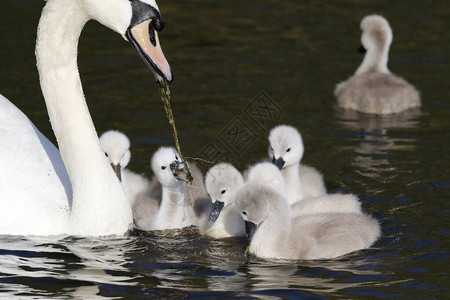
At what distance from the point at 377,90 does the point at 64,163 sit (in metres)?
4.95

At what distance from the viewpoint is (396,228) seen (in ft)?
27.0

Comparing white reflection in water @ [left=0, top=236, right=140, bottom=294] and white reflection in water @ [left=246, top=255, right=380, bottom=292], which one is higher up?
white reflection in water @ [left=0, top=236, right=140, bottom=294]

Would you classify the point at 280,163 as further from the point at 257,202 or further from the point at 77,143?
the point at 77,143

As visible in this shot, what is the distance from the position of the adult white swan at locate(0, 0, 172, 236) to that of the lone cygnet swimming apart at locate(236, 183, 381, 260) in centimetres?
101

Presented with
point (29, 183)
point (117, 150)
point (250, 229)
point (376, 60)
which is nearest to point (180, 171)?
point (117, 150)

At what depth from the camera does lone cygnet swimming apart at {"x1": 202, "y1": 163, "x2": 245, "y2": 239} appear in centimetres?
817

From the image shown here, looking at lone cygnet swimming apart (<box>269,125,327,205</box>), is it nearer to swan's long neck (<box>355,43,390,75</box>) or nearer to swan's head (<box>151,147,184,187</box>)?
swan's head (<box>151,147,184,187</box>)

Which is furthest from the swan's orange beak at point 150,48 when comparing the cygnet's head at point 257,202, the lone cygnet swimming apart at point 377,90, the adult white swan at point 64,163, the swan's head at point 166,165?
the lone cygnet swimming apart at point 377,90

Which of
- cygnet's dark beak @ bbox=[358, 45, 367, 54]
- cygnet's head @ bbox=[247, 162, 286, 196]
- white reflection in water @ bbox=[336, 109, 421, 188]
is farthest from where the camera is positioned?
cygnet's dark beak @ bbox=[358, 45, 367, 54]

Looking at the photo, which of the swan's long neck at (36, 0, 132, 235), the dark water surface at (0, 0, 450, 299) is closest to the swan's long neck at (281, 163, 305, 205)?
the dark water surface at (0, 0, 450, 299)

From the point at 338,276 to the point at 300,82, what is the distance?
18.5 ft

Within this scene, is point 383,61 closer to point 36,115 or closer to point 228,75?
point 228,75

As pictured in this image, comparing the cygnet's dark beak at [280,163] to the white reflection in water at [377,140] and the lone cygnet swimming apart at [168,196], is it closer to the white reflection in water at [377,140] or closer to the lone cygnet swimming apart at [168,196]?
the lone cygnet swimming apart at [168,196]

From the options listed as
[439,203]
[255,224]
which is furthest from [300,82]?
[255,224]
